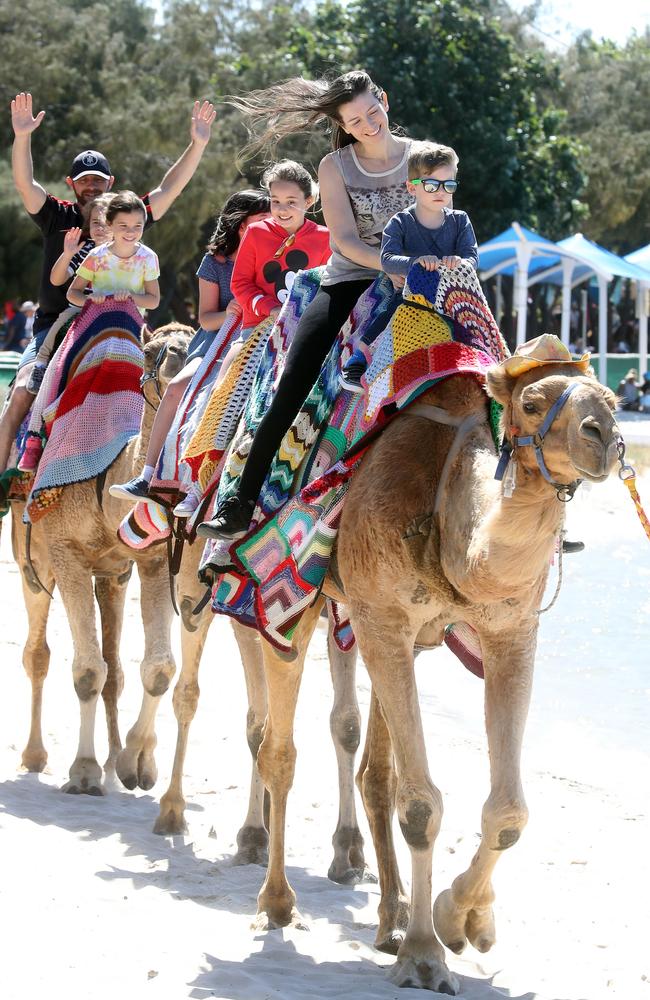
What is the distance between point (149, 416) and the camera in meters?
7.66

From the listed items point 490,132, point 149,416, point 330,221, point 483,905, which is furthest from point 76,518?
point 490,132

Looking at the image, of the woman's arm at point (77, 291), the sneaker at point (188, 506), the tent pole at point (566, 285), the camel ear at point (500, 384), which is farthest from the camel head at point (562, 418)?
the tent pole at point (566, 285)

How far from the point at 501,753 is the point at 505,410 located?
3.82 ft

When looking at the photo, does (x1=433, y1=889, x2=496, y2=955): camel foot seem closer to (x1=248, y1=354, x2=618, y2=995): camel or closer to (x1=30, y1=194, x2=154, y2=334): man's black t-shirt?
(x1=248, y1=354, x2=618, y2=995): camel

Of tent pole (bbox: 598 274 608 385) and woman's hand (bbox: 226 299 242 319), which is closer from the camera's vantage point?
woman's hand (bbox: 226 299 242 319)

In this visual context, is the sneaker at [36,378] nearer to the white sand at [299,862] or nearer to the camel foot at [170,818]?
the white sand at [299,862]

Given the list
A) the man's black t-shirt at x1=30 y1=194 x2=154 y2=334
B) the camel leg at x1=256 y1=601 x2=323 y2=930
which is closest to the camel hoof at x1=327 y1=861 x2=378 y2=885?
the camel leg at x1=256 y1=601 x2=323 y2=930

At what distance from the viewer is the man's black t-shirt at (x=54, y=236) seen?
8.95 m

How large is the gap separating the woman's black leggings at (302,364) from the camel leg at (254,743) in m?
1.26

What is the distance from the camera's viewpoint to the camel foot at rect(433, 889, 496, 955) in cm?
497

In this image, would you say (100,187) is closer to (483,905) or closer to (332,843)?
(332,843)

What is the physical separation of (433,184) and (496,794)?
2112mm

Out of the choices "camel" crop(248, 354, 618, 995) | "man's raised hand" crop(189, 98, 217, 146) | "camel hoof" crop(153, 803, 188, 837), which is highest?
"man's raised hand" crop(189, 98, 217, 146)

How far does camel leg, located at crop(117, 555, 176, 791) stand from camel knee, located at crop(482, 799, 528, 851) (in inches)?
128
